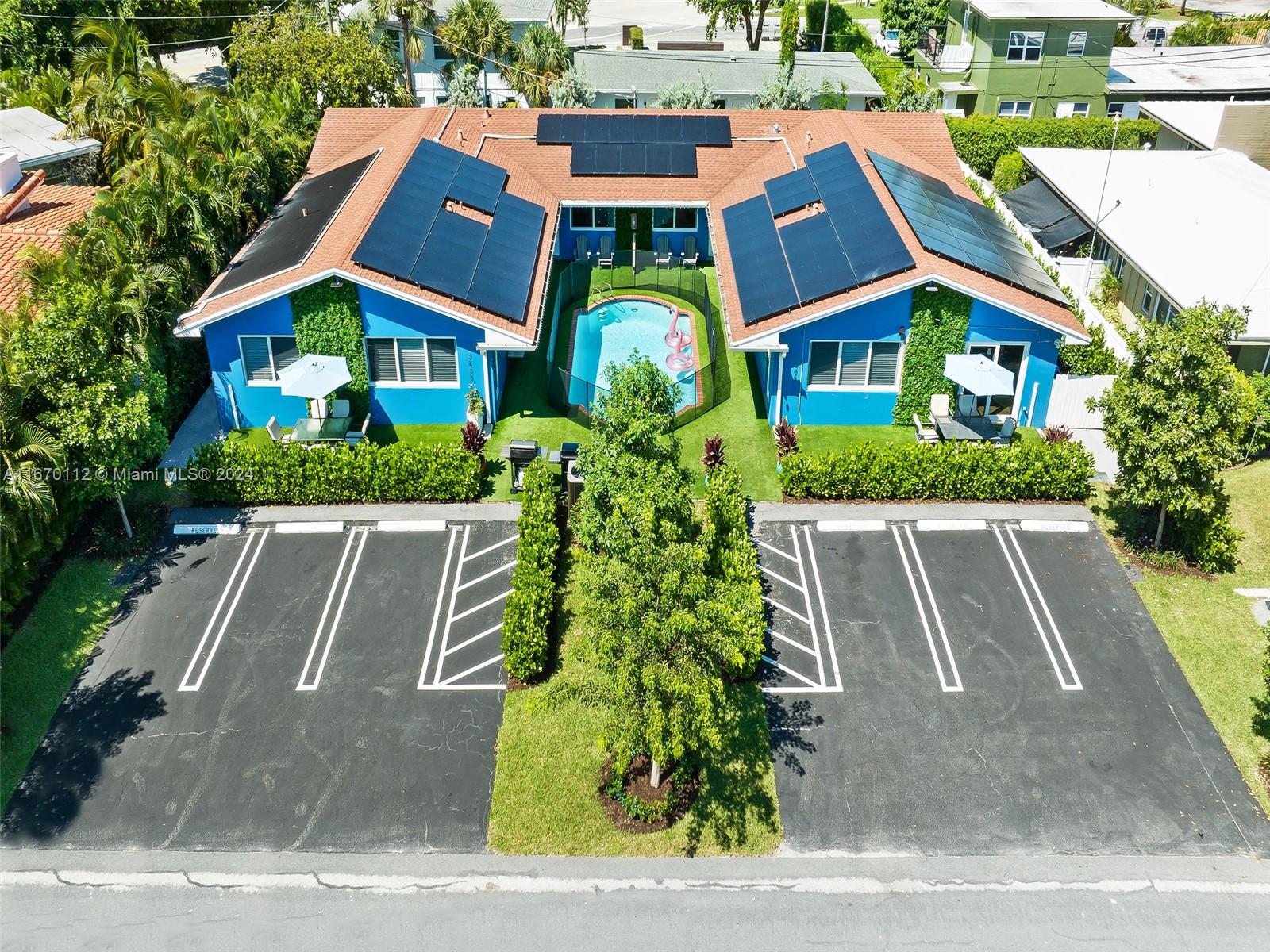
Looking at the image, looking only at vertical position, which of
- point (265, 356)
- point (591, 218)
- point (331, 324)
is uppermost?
point (331, 324)

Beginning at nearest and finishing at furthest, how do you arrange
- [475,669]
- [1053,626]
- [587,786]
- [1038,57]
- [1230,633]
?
1. [587,786]
2. [475,669]
3. [1230,633]
4. [1053,626]
5. [1038,57]

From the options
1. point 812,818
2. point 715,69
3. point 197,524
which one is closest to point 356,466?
point 197,524

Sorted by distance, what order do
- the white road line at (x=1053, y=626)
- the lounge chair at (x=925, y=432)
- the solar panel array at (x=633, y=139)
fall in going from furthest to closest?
the solar panel array at (x=633, y=139) → the lounge chair at (x=925, y=432) → the white road line at (x=1053, y=626)

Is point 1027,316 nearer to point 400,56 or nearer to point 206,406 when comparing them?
point 206,406

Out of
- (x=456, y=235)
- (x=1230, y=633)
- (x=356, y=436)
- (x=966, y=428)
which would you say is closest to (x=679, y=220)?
(x=456, y=235)

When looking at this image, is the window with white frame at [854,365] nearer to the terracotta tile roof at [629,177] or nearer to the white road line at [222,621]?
the terracotta tile roof at [629,177]

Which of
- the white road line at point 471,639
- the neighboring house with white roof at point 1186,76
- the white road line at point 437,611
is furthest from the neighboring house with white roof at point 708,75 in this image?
the white road line at point 471,639

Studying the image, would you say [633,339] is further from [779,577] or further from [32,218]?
[32,218]

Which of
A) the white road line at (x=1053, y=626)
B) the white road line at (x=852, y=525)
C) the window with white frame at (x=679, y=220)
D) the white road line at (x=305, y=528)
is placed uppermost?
the window with white frame at (x=679, y=220)
